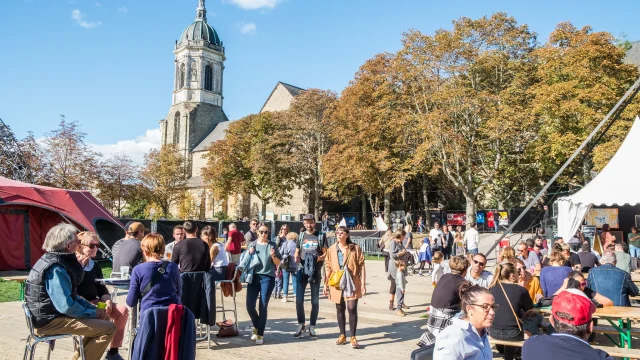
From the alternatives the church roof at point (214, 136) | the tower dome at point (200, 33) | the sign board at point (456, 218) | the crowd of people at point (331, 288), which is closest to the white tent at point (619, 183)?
the crowd of people at point (331, 288)

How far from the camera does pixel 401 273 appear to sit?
33.6ft

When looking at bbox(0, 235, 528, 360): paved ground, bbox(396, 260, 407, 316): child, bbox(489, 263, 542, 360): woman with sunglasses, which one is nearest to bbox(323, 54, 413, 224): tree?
bbox(396, 260, 407, 316): child

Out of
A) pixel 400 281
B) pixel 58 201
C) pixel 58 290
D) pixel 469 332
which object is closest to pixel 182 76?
pixel 58 201

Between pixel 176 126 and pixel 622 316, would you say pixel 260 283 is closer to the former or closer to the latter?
pixel 622 316

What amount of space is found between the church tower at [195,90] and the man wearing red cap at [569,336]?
69372 millimetres

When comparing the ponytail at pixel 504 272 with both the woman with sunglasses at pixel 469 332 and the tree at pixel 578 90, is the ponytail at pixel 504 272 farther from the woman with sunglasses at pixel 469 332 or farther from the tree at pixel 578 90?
the tree at pixel 578 90

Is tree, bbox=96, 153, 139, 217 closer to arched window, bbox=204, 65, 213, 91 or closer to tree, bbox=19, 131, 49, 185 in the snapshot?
tree, bbox=19, 131, 49, 185

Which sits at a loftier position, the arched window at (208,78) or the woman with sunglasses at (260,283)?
the arched window at (208,78)

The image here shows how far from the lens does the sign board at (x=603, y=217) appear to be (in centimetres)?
2212

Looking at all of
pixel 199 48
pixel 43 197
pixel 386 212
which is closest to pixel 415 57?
pixel 386 212

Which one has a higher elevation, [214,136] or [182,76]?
[182,76]

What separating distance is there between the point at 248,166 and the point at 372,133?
53.7 ft

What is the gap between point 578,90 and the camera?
961 inches

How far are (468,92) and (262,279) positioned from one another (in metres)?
24.3
